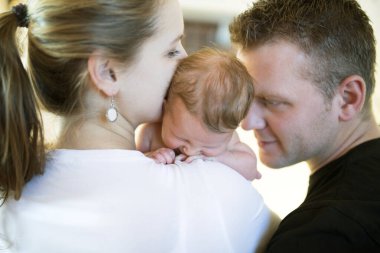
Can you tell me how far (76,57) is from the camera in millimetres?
927

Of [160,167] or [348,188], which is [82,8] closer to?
[160,167]

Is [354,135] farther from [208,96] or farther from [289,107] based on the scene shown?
[208,96]

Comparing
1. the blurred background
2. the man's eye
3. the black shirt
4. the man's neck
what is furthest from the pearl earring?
the blurred background

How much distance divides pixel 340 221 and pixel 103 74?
645 millimetres

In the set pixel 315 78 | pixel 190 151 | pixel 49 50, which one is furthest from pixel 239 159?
pixel 49 50

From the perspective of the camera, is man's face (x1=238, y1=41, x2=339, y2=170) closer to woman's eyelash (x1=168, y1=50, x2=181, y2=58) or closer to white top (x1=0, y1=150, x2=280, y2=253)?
woman's eyelash (x1=168, y1=50, x2=181, y2=58)

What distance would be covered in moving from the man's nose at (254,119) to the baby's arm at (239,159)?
0.25 metres

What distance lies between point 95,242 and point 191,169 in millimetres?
261

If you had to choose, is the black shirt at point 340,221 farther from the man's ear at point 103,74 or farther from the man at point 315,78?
the man's ear at point 103,74

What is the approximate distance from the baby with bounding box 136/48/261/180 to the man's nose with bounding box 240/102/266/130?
306mm

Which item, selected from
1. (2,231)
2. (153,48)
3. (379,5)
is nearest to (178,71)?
(153,48)

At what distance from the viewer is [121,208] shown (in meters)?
0.86

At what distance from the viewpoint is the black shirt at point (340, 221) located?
3.11 feet

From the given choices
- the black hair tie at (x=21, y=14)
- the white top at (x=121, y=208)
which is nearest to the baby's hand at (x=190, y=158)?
the white top at (x=121, y=208)
